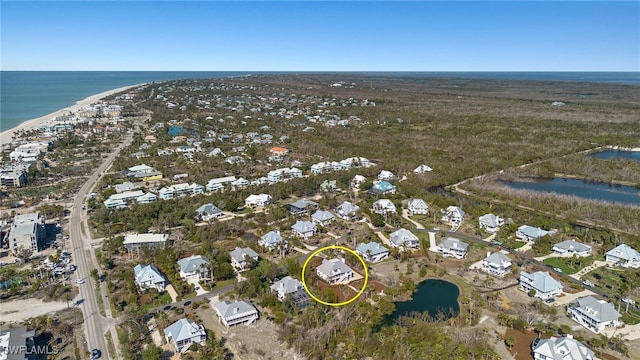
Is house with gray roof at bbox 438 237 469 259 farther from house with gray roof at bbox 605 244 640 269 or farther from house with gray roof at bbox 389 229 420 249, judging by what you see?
house with gray roof at bbox 605 244 640 269

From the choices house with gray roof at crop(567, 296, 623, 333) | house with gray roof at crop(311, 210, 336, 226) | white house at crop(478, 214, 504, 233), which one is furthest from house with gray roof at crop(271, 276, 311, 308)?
white house at crop(478, 214, 504, 233)

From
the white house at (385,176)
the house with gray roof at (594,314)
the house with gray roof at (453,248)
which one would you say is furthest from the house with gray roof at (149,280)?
the white house at (385,176)

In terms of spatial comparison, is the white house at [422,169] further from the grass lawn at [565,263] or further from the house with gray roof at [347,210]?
the grass lawn at [565,263]

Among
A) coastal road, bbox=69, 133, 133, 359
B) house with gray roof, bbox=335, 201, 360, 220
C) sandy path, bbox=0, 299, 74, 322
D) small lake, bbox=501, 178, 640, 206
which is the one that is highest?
house with gray roof, bbox=335, 201, 360, 220

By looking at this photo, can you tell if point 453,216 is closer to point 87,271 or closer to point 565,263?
point 565,263

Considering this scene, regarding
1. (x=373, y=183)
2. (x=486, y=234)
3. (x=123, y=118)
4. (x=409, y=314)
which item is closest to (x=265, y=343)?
(x=409, y=314)

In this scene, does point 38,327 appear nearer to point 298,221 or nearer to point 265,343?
point 265,343
